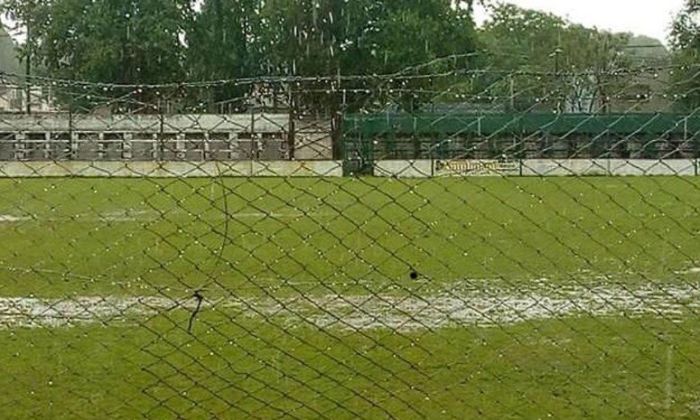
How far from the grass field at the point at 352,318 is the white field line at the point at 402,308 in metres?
0.02

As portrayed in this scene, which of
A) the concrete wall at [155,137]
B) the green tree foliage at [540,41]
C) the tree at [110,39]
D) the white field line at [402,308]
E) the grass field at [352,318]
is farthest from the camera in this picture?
the green tree foliage at [540,41]

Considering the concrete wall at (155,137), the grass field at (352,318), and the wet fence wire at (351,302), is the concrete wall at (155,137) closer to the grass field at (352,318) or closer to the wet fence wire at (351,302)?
the wet fence wire at (351,302)

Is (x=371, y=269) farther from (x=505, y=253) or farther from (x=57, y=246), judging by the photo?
(x=57, y=246)

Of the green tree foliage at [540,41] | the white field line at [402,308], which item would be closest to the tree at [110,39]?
the green tree foliage at [540,41]

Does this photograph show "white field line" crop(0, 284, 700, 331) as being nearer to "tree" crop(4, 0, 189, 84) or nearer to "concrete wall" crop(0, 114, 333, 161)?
"concrete wall" crop(0, 114, 333, 161)

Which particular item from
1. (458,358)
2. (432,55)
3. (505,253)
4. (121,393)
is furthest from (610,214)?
(432,55)

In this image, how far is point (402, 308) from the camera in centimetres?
536

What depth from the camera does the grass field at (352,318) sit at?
3455 mm

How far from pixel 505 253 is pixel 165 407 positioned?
15.2 feet

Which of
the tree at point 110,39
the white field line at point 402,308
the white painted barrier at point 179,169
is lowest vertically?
the white field line at point 402,308

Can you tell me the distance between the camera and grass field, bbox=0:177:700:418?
346 cm

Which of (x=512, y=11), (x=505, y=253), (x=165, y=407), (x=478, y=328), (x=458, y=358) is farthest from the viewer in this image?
(x=512, y=11)

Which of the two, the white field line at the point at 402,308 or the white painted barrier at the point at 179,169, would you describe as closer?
the white field line at the point at 402,308

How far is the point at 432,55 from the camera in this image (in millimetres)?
28891
